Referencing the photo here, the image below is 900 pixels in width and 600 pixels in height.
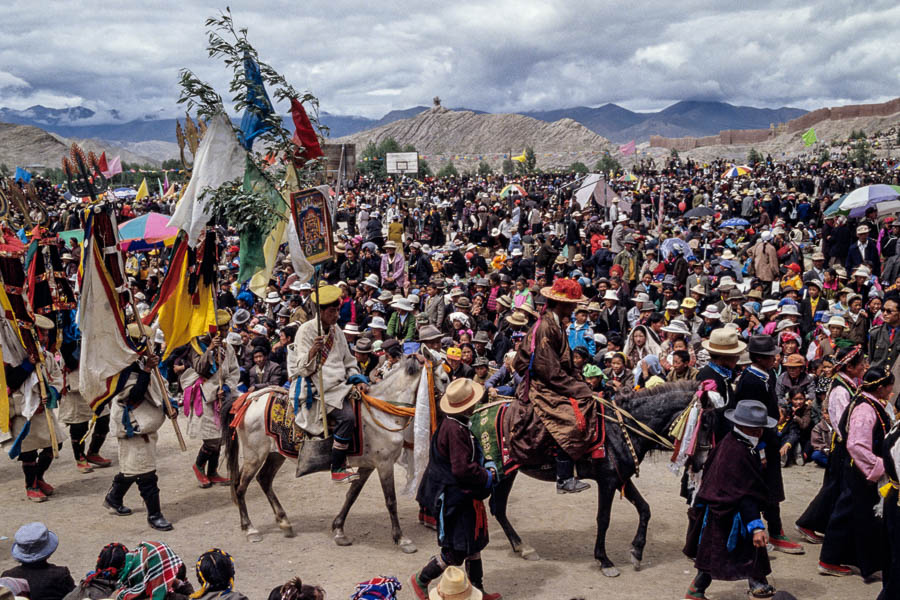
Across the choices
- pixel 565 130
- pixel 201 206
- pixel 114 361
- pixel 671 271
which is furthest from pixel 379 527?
pixel 565 130

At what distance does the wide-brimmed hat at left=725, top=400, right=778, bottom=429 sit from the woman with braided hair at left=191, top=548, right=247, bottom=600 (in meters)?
3.66

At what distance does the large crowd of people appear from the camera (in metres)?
5.74

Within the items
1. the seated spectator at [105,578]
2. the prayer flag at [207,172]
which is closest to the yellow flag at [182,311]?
the prayer flag at [207,172]

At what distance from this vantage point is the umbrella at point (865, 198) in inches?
632

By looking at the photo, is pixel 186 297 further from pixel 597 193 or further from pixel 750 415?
pixel 597 193

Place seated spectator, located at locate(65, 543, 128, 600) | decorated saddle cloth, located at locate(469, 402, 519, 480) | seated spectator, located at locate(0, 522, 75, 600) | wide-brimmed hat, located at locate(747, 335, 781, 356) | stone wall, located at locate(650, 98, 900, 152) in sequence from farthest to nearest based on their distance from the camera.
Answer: stone wall, located at locate(650, 98, 900, 152)
decorated saddle cloth, located at locate(469, 402, 519, 480)
wide-brimmed hat, located at locate(747, 335, 781, 356)
seated spectator, located at locate(0, 522, 75, 600)
seated spectator, located at locate(65, 543, 128, 600)

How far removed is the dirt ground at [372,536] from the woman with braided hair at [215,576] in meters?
2.46

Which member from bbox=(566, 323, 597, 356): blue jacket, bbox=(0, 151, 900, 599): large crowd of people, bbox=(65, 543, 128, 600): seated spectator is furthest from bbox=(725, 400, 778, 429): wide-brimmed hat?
bbox=(566, 323, 597, 356): blue jacket

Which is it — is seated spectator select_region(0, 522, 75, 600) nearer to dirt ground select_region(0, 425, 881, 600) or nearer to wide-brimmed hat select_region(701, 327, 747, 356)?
dirt ground select_region(0, 425, 881, 600)

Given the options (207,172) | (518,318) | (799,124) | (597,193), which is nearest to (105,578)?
(207,172)

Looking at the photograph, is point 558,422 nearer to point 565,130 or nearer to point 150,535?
point 150,535

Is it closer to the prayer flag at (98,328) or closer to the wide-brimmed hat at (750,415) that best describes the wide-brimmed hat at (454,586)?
the wide-brimmed hat at (750,415)

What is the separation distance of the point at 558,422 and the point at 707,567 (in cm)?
172

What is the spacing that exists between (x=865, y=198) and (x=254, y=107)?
550 inches
